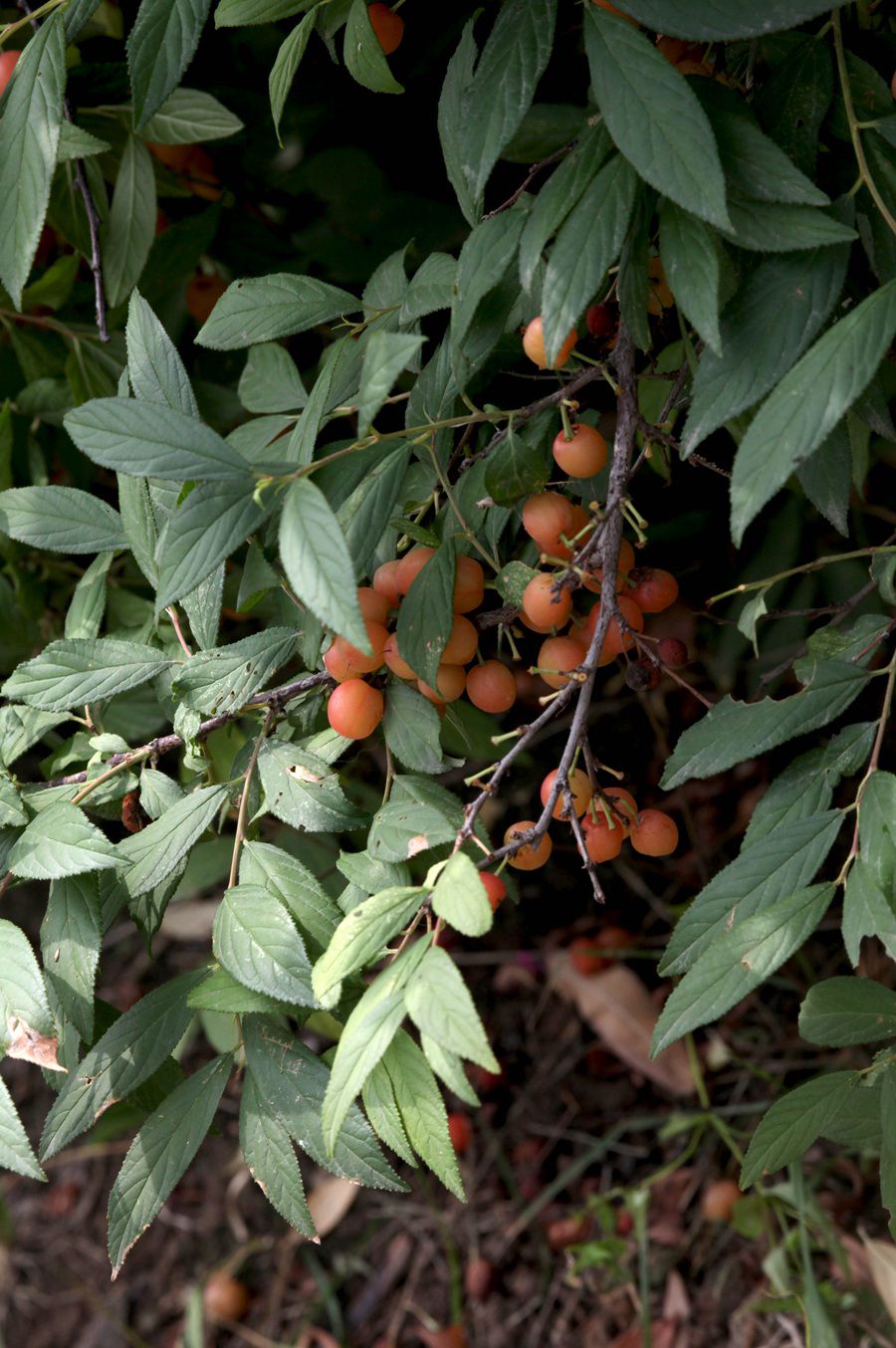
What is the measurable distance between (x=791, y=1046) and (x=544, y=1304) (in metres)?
0.51

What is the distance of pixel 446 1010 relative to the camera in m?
0.61

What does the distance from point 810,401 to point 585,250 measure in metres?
0.15

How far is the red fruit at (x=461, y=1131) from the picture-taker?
1.77 meters

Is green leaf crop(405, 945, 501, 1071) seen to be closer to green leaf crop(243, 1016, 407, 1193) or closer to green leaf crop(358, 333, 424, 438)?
green leaf crop(243, 1016, 407, 1193)

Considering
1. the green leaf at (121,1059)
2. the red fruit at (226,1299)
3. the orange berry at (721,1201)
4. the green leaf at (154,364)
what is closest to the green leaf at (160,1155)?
the green leaf at (121,1059)

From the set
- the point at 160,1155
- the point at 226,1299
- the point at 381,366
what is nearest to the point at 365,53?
the point at 381,366

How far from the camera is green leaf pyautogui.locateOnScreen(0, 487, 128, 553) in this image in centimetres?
90

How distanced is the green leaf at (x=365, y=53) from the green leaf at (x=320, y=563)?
0.34 meters

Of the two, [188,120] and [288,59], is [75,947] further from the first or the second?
[188,120]

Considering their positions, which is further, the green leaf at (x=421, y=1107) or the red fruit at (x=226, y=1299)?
the red fruit at (x=226, y=1299)

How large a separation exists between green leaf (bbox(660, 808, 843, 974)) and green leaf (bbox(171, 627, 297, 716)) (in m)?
0.33

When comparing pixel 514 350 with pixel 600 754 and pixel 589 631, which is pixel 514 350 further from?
pixel 600 754

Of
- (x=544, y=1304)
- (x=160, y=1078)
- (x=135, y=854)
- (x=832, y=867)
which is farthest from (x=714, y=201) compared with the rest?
(x=544, y=1304)

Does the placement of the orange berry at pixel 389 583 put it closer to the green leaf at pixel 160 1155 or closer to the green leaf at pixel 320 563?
the green leaf at pixel 320 563
